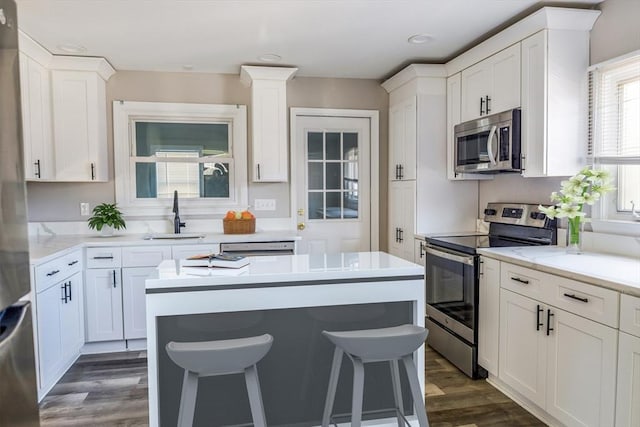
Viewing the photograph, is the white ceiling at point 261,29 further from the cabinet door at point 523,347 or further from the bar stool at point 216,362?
the bar stool at point 216,362

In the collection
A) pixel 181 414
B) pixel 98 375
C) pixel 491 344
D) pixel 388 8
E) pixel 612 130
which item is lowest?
pixel 98 375

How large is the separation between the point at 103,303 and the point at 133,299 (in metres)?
0.23

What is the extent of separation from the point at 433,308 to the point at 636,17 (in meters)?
2.29

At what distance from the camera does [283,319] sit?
6.71 ft

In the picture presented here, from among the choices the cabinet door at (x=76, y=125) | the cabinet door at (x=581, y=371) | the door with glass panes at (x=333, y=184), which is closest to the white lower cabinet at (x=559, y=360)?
the cabinet door at (x=581, y=371)

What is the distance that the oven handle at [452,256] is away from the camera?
9.43 ft

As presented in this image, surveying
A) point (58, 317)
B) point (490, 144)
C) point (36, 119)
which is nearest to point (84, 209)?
point (36, 119)

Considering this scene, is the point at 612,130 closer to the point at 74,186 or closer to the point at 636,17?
the point at 636,17

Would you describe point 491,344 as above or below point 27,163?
below

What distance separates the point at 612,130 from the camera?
259 centimetres

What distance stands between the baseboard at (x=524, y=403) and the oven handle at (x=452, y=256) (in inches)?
30.3

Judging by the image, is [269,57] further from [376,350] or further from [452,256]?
[376,350]

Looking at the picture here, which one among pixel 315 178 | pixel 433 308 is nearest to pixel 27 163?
pixel 315 178

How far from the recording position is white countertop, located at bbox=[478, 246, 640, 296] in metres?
1.88
